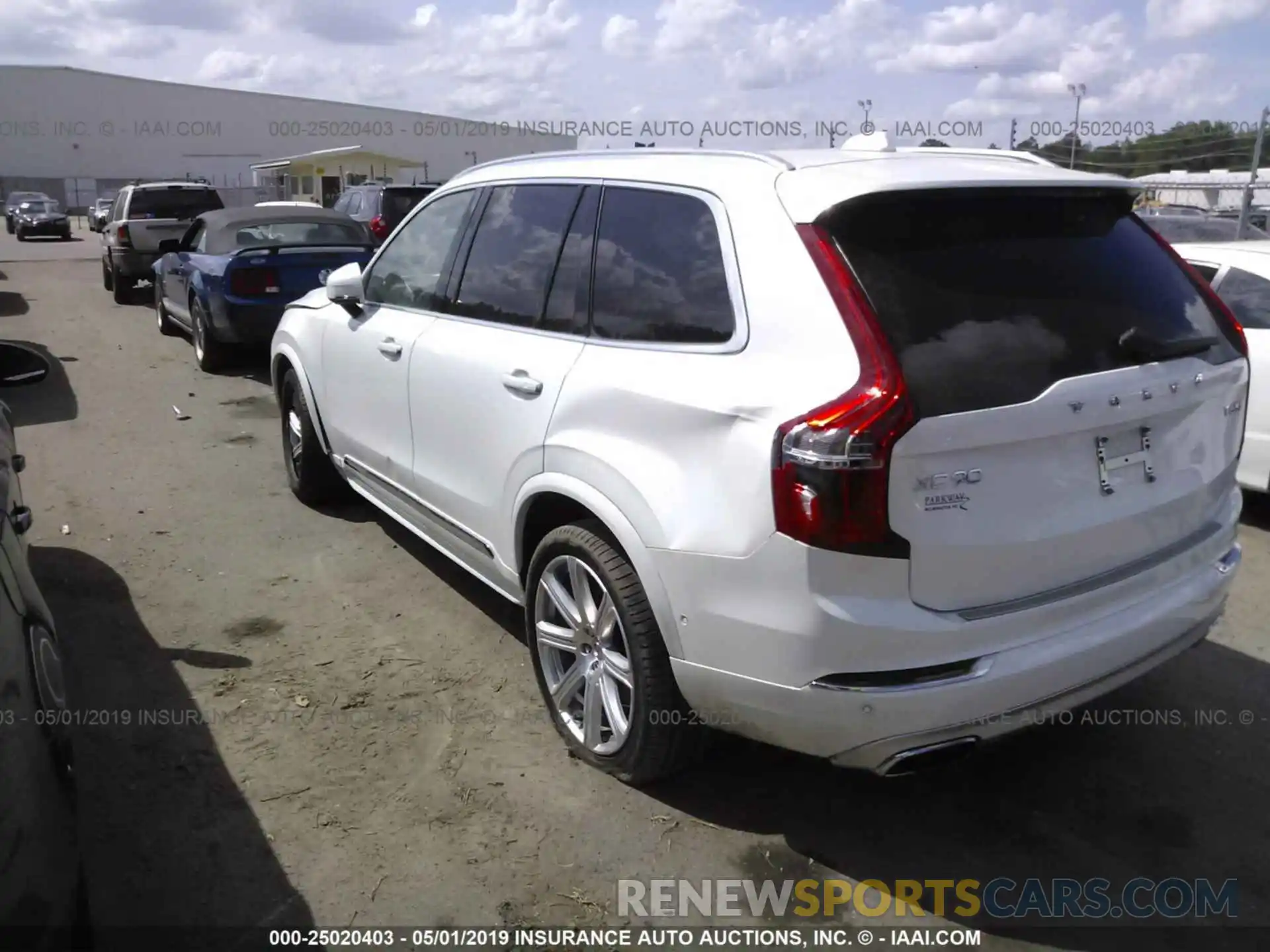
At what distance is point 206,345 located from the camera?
10477 mm

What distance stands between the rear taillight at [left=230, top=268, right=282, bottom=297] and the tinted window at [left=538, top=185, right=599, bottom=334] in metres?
7.21

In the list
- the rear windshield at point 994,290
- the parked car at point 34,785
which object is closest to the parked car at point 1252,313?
the rear windshield at point 994,290

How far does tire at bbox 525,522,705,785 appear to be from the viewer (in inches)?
122

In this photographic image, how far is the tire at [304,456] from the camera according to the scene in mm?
5852

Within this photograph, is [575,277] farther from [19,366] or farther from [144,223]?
[144,223]

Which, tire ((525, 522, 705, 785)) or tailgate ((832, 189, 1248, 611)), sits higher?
tailgate ((832, 189, 1248, 611))

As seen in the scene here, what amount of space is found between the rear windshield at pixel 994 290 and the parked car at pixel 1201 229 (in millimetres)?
9046

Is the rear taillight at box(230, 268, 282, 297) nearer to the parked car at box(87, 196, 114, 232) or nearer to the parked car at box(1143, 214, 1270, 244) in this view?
the parked car at box(1143, 214, 1270, 244)

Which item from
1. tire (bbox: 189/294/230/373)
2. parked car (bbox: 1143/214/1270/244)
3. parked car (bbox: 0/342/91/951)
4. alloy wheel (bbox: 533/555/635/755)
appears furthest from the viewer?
parked car (bbox: 1143/214/1270/244)

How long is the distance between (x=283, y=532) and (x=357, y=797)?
2.78m

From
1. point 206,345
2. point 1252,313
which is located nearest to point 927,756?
point 1252,313

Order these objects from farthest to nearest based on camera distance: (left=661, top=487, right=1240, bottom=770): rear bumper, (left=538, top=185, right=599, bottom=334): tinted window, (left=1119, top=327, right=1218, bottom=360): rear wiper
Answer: (left=538, top=185, right=599, bottom=334): tinted window → (left=1119, top=327, right=1218, bottom=360): rear wiper → (left=661, top=487, right=1240, bottom=770): rear bumper

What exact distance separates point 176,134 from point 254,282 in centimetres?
7518

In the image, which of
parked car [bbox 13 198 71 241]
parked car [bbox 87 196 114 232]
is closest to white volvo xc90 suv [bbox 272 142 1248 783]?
parked car [bbox 13 198 71 241]
